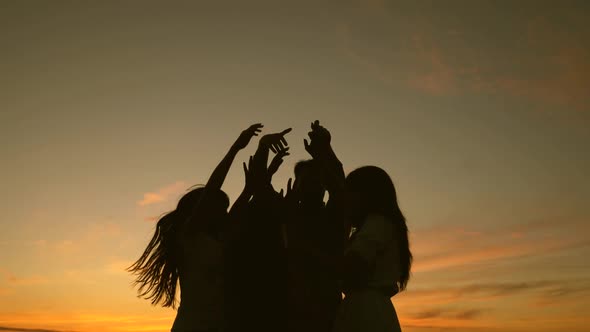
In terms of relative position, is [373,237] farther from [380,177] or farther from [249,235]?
[249,235]

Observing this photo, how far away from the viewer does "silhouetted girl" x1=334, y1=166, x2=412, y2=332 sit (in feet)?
11.1

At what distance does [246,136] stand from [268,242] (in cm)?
104

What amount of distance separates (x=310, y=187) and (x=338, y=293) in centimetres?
109

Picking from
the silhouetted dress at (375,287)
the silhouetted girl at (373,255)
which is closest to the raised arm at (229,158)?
the silhouetted girl at (373,255)

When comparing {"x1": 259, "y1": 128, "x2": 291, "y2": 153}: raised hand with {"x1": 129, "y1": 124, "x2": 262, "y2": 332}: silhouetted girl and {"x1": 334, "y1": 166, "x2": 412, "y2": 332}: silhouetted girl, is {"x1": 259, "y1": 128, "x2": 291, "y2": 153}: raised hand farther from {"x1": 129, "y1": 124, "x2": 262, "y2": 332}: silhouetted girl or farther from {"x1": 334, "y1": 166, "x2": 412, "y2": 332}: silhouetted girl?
{"x1": 334, "y1": 166, "x2": 412, "y2": 332}: silhouetted girl

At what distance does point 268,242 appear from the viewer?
16.8 feet

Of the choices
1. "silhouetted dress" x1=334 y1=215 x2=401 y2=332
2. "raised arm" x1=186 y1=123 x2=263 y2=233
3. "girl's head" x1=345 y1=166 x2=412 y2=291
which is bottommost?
"silhouetted dress" x1=334 y1=215 x2=401 y2=332

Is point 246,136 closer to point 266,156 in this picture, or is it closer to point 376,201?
point 266,156

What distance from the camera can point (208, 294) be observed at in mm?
4527

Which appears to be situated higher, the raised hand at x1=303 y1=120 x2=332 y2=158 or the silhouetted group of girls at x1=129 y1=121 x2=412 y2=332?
the raised hand at x1=303 y1=120 x2=332 y2=158

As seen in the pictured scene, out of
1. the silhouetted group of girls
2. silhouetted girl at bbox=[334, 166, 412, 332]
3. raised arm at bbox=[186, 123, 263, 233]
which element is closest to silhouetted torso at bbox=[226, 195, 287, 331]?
the silhouetted group of girls

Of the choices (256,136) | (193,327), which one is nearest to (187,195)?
(256,136)

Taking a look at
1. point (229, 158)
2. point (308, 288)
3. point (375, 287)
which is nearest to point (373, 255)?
point (375, 287)

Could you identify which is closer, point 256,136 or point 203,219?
point 203,219
